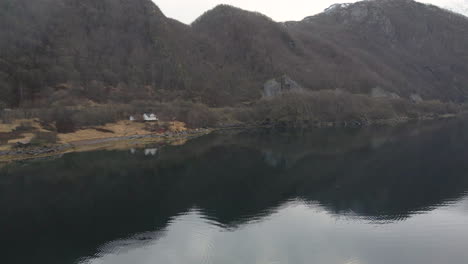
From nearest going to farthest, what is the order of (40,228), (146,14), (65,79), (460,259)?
(460,259) < (40,228) < (65,79) < (146,14)

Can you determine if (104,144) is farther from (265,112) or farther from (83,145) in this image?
(265,112)

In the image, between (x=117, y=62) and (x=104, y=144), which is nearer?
(x=104, y=144)

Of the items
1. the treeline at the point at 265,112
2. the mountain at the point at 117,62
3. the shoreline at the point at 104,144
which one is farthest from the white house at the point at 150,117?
the mountain at the point at 117,62

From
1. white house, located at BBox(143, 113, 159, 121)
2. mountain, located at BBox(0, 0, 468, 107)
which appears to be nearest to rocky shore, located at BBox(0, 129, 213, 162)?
white house, located at BBox(143, 113, 159, 121)

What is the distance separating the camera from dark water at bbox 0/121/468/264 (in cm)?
2611

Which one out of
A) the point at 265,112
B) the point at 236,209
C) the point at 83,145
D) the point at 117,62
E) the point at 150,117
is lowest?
the point at 236,209

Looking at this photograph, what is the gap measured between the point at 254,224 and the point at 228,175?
1927 cm

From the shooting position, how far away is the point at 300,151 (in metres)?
72.7

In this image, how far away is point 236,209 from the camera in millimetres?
35312

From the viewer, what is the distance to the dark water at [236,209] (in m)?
26.1

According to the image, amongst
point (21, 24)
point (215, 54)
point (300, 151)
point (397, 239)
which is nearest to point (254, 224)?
point (397, 239)

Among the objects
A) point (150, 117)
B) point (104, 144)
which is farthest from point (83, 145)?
point (150, 117)

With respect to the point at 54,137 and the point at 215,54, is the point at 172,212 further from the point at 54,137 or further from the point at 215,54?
the point at 215,54

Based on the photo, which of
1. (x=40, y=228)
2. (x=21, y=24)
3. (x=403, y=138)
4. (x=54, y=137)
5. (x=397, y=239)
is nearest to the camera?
(x=397, y=239)
